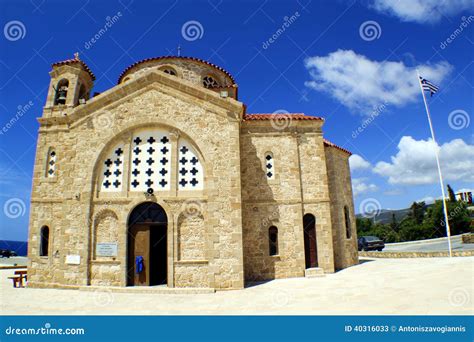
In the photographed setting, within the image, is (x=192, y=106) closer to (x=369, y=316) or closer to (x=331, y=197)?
(x=331, y=197)

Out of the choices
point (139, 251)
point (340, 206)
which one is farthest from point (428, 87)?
point (139, 251)

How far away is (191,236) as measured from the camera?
40.3 ft

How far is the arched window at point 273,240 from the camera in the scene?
1435cm

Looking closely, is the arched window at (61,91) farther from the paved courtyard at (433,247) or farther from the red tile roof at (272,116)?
the paved courtyard at (433,247)

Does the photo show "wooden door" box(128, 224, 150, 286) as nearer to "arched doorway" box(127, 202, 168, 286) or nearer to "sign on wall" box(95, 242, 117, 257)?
"arched doorway" box(127, 202, 168, 286)

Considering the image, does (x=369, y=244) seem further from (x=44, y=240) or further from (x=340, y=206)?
(x=44, y=240)

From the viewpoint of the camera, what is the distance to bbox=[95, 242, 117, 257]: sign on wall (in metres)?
12.5

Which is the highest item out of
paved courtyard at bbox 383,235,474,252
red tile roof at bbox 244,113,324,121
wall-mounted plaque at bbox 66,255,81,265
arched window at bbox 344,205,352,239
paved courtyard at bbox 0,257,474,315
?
red tile roof at bbox 244,113,324,121

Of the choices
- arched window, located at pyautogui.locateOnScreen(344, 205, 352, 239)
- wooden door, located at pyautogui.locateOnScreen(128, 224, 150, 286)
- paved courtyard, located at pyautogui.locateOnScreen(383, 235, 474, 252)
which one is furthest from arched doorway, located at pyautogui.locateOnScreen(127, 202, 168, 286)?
paved courtyard, located at pyautogui.locateOnScreen(383, 235, 474, 252)

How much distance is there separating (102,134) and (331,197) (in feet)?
39.9

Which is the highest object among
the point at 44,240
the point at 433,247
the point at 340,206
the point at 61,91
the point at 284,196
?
the point at 61,91

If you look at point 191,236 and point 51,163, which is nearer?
point 191,236

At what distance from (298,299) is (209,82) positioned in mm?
13158

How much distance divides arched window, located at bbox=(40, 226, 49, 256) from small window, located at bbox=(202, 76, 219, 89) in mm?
11094
